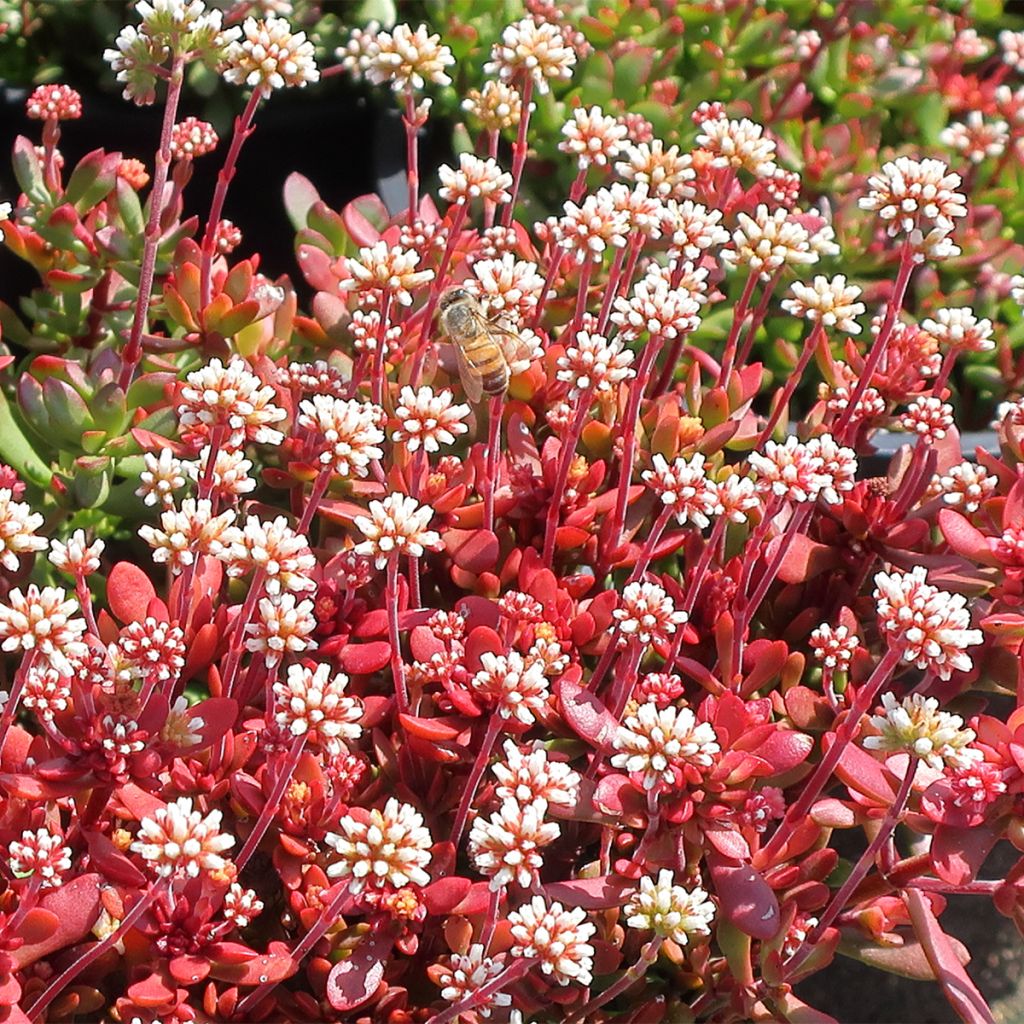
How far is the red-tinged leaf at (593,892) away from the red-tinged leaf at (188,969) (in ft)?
0.95

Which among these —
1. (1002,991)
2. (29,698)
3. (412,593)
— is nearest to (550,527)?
(412,593)

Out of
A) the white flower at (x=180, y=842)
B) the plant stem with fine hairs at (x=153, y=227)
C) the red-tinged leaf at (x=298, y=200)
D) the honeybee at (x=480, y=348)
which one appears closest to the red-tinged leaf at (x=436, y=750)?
the white flower at (x=180, y=842)

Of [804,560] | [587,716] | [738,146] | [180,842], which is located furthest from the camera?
[738,146]

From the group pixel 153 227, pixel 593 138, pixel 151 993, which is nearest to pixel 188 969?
pixel 151 993

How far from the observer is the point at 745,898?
1.02m

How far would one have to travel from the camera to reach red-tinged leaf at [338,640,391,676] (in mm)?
1092

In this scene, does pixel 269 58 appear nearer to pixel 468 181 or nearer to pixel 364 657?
pixel 468 181

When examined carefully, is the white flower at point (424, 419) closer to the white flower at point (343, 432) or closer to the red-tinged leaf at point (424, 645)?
the white flower at point (343, 432)

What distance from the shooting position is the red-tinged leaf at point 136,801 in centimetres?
98

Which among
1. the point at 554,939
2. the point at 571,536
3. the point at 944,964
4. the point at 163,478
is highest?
the point at 163,478

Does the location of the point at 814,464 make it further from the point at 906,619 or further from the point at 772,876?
the point at 772,876

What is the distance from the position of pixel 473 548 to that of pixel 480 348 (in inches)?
7.8

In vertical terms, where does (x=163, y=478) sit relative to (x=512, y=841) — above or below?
above

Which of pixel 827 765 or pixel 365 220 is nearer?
pixel 827 765
